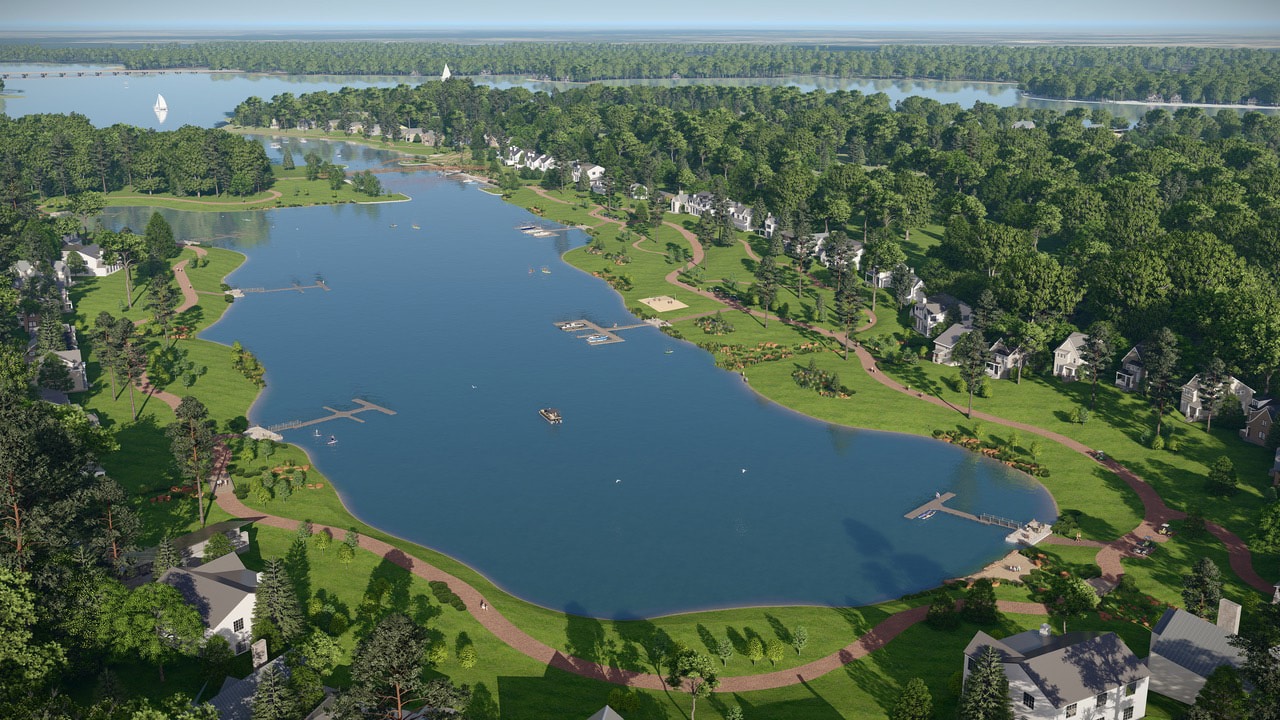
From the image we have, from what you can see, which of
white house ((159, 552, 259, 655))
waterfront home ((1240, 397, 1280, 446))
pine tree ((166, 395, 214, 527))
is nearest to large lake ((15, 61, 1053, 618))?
pine tree ((166, 395, 214, 527))

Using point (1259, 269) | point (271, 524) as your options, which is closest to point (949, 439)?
point (1259, 269)

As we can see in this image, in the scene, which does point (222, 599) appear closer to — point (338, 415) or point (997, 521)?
point (338, 415)

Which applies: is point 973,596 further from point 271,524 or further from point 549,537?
point 271,524

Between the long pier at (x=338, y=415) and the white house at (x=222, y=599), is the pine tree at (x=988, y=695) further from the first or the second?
the long pier at (x=338, y=415)

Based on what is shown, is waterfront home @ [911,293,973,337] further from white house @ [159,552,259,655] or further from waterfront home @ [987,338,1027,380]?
white house @ [159,552,259,655]

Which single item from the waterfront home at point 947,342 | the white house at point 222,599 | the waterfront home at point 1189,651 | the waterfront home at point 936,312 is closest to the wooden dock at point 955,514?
the waterfront home at point 1189,651

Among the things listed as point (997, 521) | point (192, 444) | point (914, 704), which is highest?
point (192, 444)

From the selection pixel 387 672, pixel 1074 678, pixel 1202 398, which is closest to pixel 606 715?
pixel 387 672
